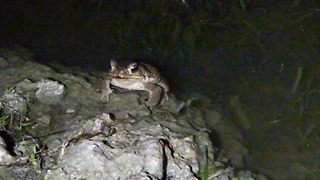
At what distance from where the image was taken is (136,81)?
183 inches

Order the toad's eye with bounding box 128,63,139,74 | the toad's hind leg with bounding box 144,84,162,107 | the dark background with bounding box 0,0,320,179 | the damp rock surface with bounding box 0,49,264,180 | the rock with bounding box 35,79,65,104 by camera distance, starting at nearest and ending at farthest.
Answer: the damp rock surface with bounding box 0,49,264,180, the rock with bounding box 35,79,65,104, the toad's hind leg with bounding box 144,84,162,107, the toad's eye with bounding box 128,63,139,74, the dark background with bounding box 0,0,320,179

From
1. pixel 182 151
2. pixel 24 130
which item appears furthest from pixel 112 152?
pixel 24 130

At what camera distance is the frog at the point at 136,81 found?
14.7 ft

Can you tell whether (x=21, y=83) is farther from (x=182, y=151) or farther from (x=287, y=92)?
(x=287, y=92)

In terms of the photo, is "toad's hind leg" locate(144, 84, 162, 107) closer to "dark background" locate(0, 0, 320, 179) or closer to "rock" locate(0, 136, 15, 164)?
"dark background" locate(0, 0, 320, 179)

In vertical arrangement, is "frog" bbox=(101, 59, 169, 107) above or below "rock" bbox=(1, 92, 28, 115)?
above

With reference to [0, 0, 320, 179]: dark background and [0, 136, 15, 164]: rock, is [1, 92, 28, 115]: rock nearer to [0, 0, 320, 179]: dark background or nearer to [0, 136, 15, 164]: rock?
[0, 136, 15, 164]: rock

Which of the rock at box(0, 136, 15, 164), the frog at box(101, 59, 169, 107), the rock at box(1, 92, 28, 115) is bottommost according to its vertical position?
the rock at box(0, 136, 15, 164)

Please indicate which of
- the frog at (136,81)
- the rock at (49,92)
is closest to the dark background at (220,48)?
the frog at (136,81)

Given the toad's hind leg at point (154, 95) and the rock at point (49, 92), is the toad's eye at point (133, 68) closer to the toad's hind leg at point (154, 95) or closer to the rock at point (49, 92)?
the toad's hind leg at point (154, 95)

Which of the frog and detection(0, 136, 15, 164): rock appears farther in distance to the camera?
the frog

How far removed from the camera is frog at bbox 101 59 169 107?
447 centimetres

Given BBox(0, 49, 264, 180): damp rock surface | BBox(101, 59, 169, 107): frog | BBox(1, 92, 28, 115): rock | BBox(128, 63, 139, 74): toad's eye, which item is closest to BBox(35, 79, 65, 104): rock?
BBox(0, 49, 264, 180): damp rock surface

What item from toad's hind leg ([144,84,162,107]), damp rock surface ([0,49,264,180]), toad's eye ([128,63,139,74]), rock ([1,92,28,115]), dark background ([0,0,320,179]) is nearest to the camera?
damp rock surface ([0,49,264,180])
